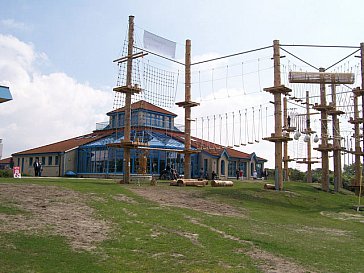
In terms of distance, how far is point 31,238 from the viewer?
467 inches

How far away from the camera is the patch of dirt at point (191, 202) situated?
2016 centimetres

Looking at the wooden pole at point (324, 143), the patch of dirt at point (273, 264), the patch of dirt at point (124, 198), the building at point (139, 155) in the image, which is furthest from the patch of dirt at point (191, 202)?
the wooden pole at point (324, 143)

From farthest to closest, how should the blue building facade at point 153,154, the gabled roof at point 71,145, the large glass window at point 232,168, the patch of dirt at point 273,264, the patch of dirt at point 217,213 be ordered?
1. the large glass window at point 232,168
2. the gabled roof at point 71,145
3. the blue building facade at point 153,154
4. the patch of dirt at point 217,213
5. the patch of dirt at point 273,264

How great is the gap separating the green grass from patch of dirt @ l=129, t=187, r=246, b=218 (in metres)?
0.81

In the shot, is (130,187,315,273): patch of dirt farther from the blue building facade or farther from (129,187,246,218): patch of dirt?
the blue building facade

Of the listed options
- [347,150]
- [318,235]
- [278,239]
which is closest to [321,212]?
[318,235]

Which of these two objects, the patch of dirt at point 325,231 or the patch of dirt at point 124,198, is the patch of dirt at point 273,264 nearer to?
the patch of dirt at point 325,231

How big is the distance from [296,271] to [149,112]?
138 feet

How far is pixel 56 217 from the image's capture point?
1483 centimetres

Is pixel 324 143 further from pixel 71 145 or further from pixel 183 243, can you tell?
pixel 71 145

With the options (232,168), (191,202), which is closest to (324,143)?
(232,168)

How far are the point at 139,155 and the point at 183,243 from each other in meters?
30.7

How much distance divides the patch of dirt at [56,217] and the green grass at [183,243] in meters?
0.44

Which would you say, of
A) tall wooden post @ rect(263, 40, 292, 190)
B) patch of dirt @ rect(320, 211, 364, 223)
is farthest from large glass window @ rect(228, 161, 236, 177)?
patch of dirt @ rect(320, 211, 364, 223)
